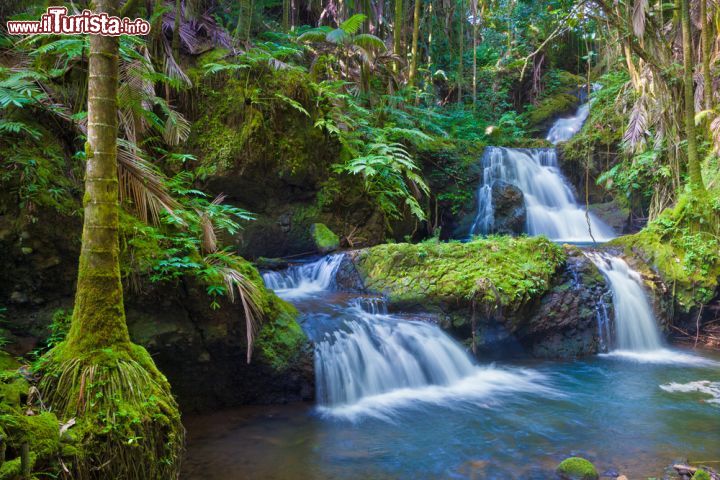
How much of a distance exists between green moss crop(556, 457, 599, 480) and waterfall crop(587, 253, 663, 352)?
542 cm

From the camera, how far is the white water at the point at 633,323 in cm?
922

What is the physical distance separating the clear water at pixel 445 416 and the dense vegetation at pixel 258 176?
0.89 metres

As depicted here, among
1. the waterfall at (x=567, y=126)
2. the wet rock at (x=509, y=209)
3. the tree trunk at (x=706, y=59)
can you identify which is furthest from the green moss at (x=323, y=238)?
the waterfall at (x=567, y=126)

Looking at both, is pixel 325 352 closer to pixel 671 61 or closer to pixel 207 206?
pixel 207 206

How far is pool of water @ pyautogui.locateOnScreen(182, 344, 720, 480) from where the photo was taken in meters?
4.89

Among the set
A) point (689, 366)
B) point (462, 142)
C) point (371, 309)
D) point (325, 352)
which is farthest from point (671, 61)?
point (325, 352)

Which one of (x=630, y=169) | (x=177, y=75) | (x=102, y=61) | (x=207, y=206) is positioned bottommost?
(x=207, y=206)

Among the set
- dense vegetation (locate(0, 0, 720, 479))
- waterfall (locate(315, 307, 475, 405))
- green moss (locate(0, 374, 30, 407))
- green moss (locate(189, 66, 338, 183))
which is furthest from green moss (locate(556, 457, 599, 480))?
green moss (locate(189, 66, 338, 183))

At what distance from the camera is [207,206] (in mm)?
6324

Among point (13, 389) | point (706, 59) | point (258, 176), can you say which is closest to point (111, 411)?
point (13, 389)

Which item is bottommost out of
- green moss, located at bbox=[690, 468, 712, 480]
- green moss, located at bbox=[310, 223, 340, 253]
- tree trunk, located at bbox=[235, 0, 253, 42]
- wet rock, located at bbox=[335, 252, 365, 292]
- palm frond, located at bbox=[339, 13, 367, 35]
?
green moss, located at bbox=[690, 468, 712, 480]

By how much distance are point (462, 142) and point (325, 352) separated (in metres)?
10.7

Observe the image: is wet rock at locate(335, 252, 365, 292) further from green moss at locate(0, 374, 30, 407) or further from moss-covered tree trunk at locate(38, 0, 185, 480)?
Answer: green moss at locate(0, 374, 30, 407)

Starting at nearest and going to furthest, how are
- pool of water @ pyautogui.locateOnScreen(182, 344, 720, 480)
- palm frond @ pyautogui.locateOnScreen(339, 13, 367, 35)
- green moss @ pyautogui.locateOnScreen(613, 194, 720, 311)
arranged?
pool of water @ pyautogui.locateOnScreen(182, 344, 720, 480) < green moss @ pyautogui.locateOnScreen(613, 194, 720, 311) < palm frond @ pyautogui.locateOnScreen(339, 13, 367, 35)
